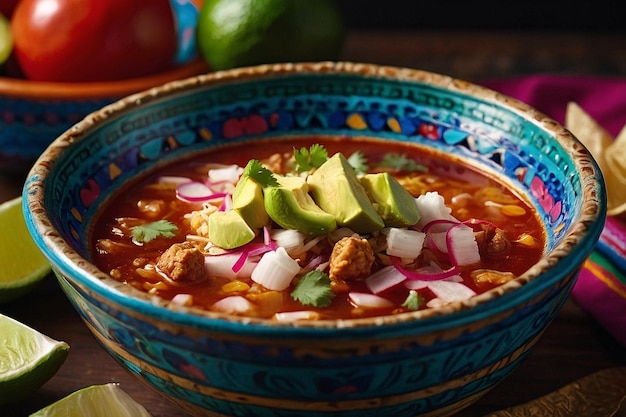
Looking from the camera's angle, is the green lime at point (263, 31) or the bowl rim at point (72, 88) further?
the green lime at point (263, 31)

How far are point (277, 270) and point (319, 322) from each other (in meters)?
0.43

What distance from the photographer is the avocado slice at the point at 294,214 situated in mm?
2047

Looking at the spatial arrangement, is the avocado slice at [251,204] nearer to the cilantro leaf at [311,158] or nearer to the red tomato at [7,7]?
the cilantro leaf at [311,158]

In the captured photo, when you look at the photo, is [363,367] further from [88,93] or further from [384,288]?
[88,93]

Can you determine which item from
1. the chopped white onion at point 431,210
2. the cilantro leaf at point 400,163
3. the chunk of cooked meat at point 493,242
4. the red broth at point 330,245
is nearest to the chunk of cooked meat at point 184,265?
the red broth at point 330,245

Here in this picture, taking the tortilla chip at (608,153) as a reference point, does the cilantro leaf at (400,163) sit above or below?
above

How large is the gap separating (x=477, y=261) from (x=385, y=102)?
77 cm

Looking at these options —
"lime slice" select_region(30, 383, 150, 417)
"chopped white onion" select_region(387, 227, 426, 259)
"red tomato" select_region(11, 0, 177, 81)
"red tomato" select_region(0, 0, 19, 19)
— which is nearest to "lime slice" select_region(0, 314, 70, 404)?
"lime slice" select_region(30, 383, 150, 417)

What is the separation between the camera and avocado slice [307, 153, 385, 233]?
204 cm

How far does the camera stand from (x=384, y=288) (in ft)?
6.61

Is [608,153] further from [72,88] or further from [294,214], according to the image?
[72,88]

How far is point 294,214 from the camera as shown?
2.04 metres

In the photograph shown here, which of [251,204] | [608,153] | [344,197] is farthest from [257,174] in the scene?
[608,153]

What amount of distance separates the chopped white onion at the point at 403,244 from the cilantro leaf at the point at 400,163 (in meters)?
0.59
